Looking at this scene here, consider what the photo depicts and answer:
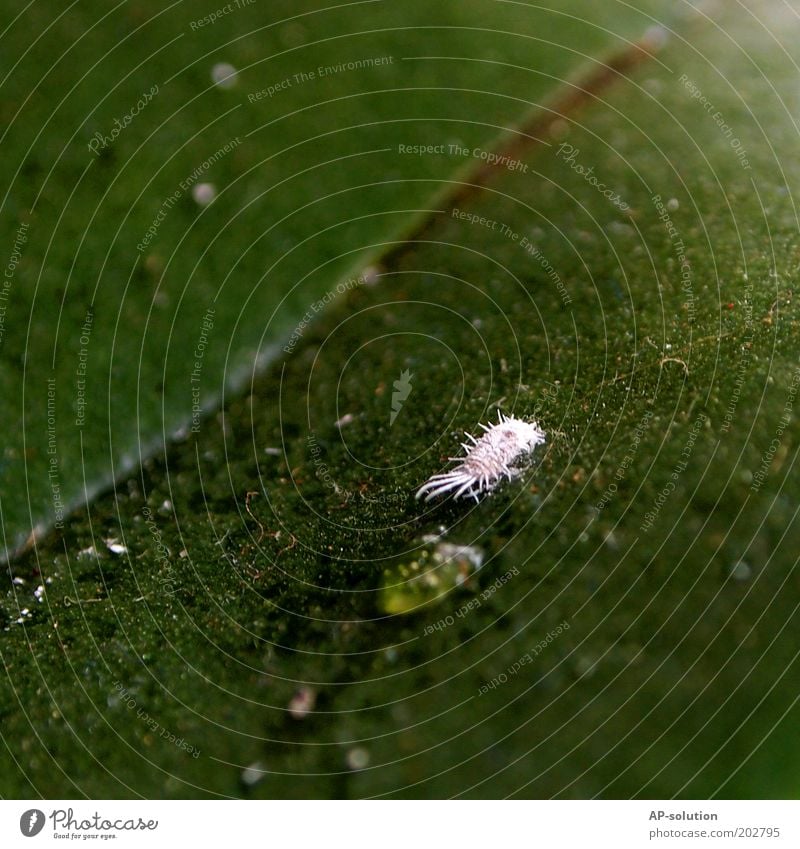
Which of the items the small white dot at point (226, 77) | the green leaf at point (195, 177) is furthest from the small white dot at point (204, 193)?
the small white dot at point (226, 77)

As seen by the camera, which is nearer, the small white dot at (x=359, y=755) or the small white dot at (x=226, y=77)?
the small white dot at (x=359, y=755)

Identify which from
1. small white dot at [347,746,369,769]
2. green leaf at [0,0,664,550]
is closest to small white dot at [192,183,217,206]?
green leaf at [0,0,664,550]

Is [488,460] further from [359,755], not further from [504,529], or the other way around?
[359,755]

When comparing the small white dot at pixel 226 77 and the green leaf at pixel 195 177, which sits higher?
the small white dot at pixel 226 77

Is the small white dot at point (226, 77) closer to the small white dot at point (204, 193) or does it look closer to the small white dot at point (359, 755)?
the small white dot at point (204, 193)

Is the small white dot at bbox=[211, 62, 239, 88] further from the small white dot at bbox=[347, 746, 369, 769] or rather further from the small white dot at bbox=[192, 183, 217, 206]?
the small white dot at bbox=[347, 746, 369, 769]

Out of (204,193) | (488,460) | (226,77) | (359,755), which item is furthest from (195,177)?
(359,755)
